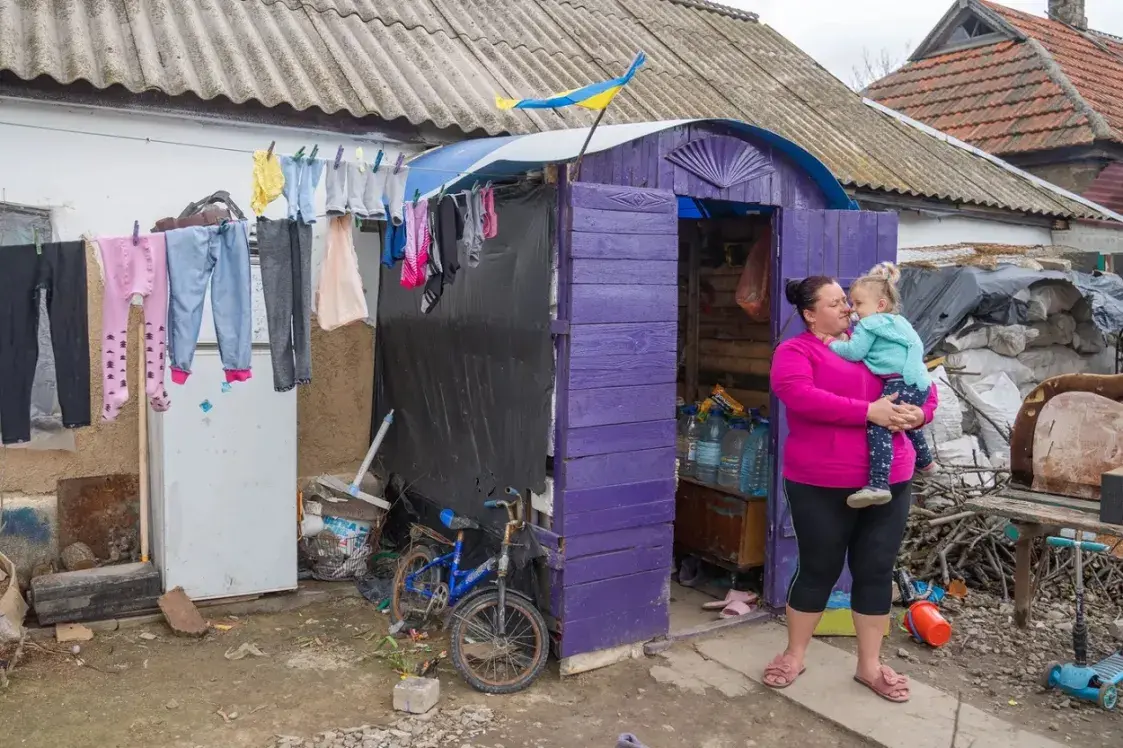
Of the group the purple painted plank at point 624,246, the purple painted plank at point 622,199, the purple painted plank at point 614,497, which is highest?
the purple painted plank at point 622,199

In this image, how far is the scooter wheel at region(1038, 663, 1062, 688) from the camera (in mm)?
4676

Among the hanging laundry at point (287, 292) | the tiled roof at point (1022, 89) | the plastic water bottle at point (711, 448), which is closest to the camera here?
the hanging laundry at point (287, 292)

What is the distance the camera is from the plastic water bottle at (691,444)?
6504 millimetres

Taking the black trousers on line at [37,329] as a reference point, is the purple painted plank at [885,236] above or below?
above

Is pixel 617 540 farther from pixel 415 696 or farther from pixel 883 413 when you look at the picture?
pixel 883 413

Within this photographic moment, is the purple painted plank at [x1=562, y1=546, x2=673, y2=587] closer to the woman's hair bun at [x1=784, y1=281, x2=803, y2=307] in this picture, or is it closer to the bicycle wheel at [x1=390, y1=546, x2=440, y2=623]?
the bicycle wheel at [x1=390, y1=546, x2=440, y2=623]

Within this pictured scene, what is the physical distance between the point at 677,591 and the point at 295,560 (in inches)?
105

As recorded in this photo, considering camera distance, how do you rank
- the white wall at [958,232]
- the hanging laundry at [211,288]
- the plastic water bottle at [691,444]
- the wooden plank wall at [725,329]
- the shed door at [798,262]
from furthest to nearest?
the white wall at [958,232] → the wooden plank wall at [725,329] → the plastic water bottle at [691,444] → the shed door at [798,262] → the hanging laundry at [211,288]

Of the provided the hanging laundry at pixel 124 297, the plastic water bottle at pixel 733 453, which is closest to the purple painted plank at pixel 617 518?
the plastic water bottle at pixel 733 453

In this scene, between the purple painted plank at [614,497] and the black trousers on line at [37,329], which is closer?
the black trousers on line at [37,329]

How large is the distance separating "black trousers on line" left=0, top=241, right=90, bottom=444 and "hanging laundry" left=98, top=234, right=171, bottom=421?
0.13m

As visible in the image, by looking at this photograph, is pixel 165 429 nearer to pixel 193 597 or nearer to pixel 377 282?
pixel 193 597

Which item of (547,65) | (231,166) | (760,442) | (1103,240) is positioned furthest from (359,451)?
(1103,240)

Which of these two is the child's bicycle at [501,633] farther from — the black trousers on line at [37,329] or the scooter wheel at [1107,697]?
the scooter wheel at [1107,697]
